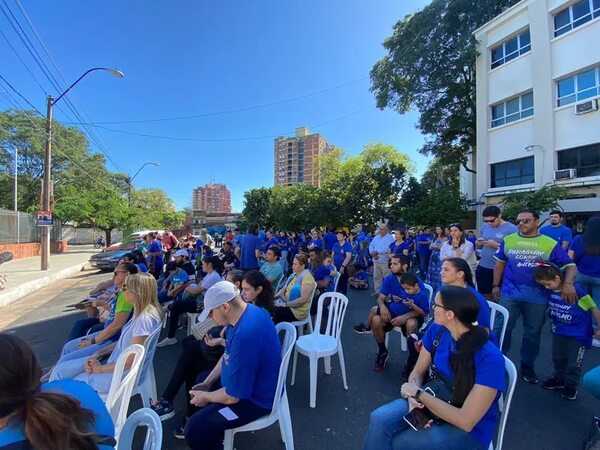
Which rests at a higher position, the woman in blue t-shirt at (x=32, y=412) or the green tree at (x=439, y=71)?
the green tree at (x=439, y=71)

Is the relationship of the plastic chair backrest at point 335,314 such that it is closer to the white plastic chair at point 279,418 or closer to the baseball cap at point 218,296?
the white plastic chair at point 279,418

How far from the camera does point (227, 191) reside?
11375cm

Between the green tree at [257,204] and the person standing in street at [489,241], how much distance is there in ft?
115

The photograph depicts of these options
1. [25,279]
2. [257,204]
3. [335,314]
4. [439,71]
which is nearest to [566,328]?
[335,314]

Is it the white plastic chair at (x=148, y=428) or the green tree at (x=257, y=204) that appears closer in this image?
the white plastic chair at (x=148, y=428)

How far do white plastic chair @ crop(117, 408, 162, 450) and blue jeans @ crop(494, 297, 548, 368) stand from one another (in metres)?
3.69

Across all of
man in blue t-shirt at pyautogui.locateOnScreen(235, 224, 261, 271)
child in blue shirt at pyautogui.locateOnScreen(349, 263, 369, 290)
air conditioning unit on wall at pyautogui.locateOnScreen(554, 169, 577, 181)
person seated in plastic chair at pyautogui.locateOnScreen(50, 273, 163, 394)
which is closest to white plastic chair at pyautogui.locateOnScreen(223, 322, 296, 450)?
person seated in plastic chair at pyautogui.locateOnScreen(50, 273, 163, 394)

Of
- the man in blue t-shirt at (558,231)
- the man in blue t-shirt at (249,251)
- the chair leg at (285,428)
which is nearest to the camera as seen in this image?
the chair leg at (285,428)

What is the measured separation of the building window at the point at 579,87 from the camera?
41.6 ft

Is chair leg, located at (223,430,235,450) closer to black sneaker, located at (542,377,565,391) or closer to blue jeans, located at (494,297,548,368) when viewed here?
blue jeans, located at (494,297,548,368)

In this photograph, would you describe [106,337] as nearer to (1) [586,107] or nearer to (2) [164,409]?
(2) [164,409]

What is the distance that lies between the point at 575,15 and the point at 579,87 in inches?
124

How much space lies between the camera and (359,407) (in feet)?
10.0

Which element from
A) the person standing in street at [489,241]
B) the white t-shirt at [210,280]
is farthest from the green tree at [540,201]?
the white t-shirt at [210,280]
